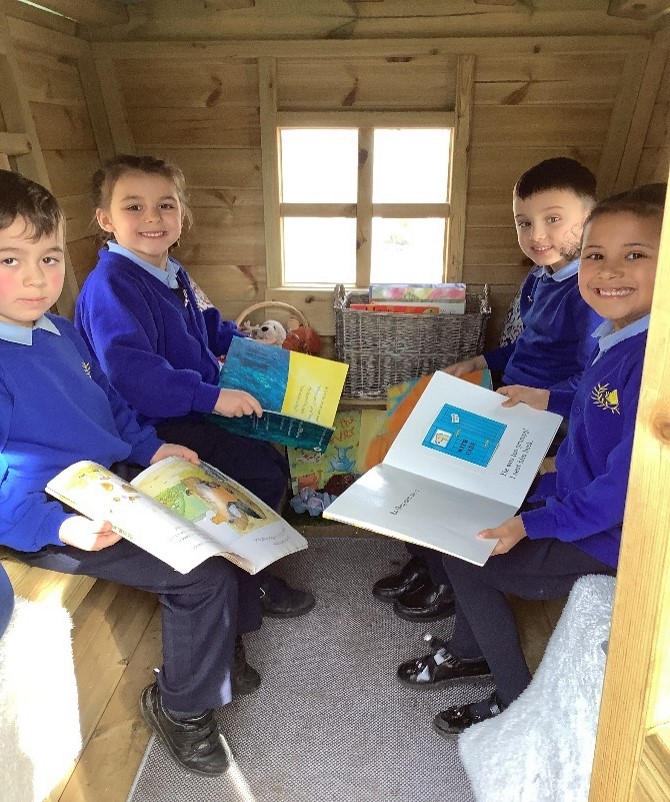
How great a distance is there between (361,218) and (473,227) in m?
0.36

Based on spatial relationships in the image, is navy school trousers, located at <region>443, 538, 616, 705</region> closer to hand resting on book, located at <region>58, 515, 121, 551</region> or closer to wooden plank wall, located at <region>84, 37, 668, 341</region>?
hand resting on book, located at <region>58, 515, 121, 551</region>

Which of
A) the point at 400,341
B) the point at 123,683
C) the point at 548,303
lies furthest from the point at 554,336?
the point at 123,683

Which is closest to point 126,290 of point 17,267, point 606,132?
point 17,267

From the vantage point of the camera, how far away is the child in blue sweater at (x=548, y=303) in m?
1.61

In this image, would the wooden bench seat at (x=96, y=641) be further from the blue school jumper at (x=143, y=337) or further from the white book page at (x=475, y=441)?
the white book page at (x=475, y=441)

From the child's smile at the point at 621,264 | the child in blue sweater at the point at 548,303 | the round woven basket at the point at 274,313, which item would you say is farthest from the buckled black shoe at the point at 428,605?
the round woven basket at the point at 274,313

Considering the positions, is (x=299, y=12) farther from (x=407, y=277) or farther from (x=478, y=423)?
(x=478, y=423)

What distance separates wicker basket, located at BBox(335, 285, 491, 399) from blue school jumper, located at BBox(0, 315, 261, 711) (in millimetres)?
801

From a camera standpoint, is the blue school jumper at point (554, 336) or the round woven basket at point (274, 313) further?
the round woven basket at point (274, 313)

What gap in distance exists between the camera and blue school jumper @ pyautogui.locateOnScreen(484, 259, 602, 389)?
1566mm

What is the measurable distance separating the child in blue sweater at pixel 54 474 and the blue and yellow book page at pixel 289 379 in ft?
1.45

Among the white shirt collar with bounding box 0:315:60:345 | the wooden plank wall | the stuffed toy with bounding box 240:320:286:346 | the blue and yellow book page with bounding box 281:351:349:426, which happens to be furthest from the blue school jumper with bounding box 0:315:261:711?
the wooden plank wall

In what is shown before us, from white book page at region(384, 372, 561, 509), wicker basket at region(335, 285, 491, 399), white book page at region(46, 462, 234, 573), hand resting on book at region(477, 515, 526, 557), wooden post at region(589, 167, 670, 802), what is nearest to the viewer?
wooden post at region(589, 167, 670, 802)

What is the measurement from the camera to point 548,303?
1.66 metres
